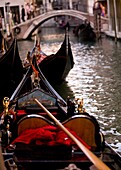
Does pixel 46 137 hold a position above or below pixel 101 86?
above

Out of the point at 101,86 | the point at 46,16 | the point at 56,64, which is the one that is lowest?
the point at 101,86

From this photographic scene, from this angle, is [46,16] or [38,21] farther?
[46,16]

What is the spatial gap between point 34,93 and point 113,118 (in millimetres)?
616

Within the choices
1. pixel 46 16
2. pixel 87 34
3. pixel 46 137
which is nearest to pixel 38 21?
pixel 46 16

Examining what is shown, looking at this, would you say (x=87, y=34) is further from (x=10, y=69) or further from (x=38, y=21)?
(x=10, y=69)

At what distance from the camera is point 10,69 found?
4.49m

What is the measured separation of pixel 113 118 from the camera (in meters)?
3.44

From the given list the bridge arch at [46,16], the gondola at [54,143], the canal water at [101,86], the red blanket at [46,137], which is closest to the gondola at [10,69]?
the canal water at [101,86]

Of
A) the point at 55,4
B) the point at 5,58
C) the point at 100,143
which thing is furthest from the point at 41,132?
the point at 55,4

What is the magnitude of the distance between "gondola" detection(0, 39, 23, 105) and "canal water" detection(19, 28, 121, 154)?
37 cm

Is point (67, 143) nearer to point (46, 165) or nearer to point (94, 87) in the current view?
point (46, 165)

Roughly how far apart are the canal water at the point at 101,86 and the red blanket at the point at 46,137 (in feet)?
2.59

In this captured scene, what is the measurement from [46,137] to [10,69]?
2.57 metres

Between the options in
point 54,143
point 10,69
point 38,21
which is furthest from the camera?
point 38,21
